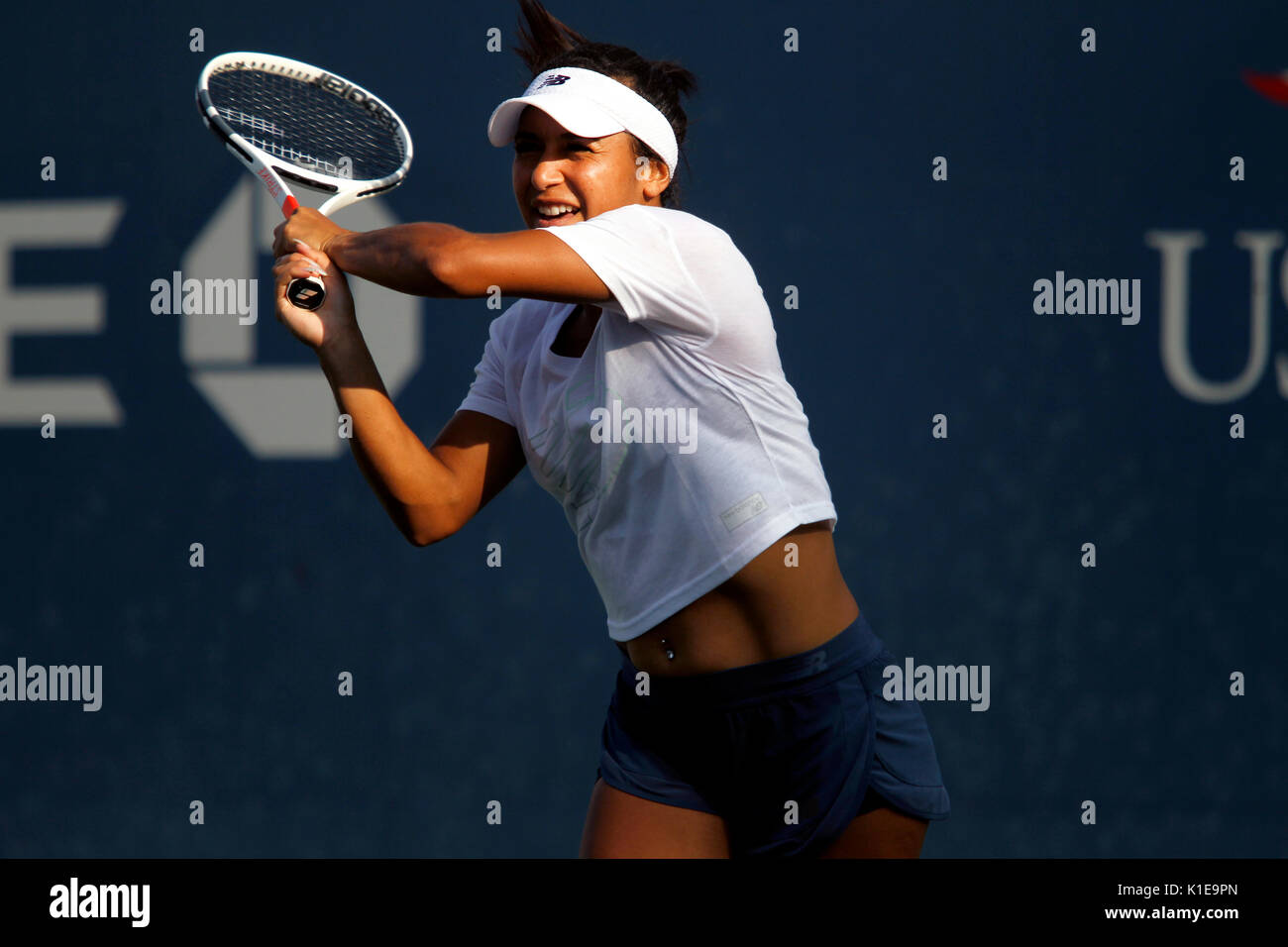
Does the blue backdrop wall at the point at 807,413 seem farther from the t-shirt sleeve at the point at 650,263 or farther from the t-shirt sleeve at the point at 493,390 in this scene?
the t-shirt sleeve at the point at 650,263

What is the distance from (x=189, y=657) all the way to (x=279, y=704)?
0.24 metres

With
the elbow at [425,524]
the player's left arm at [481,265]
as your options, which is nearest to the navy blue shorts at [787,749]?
the elbow at [425,524]

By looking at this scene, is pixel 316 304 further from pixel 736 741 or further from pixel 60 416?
pixel 60 416

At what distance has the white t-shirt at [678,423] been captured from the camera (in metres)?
1.61

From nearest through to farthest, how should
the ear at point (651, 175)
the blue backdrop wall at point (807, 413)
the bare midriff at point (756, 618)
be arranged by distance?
the bare midriff at point (756, 618) → the ear at point (651, 175) → the blue backdrop wall at point (807, 413)

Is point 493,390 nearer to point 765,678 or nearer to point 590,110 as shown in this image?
point 590,110

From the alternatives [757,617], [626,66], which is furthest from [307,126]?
[757,617]

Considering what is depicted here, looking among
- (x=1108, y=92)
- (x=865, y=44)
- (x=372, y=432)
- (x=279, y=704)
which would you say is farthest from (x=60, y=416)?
(x=1108, y=92)

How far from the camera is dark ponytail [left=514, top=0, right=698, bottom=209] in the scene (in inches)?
75.5

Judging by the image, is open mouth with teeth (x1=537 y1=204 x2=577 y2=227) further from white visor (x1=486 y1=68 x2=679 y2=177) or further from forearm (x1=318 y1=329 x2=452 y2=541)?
forearm (x1=318 y1=329 x2=452 y2=541)

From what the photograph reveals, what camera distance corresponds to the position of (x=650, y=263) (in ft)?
5.22

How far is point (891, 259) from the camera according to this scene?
321cm

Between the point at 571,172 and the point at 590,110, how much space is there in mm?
83

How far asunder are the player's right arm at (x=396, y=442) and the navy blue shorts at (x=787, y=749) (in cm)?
37
